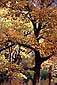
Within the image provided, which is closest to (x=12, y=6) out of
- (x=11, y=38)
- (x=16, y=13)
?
(x=16, y=13)

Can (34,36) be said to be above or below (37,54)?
above

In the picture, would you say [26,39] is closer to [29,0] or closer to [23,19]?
[23,19]

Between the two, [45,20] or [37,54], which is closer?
[45,20]

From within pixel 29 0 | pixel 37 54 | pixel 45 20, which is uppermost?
pixel 29 0

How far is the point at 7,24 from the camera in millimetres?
15984

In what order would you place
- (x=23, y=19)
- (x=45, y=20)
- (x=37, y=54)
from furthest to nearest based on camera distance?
1. (x=37, y=54)
2. (x=23, y=19)
3. (x=45, y=20)

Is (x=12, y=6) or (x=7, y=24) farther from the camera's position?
(x=7, y=24)

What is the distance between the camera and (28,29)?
654 inches

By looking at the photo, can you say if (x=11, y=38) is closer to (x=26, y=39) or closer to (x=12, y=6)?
Result: (x=26, y=39)

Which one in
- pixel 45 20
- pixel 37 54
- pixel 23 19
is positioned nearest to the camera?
pixel 45 20

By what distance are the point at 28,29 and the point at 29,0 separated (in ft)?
8.12

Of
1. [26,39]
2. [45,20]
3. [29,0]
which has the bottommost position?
[26,39]

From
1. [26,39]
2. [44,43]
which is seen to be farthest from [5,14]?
[44,43]

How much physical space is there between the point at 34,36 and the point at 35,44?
2.93 feet
